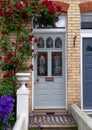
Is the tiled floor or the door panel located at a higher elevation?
the door panel

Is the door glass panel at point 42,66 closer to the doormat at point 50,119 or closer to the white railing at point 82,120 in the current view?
the doormat at point 50,119

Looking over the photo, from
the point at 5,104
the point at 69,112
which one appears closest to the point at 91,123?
the point at 5,104

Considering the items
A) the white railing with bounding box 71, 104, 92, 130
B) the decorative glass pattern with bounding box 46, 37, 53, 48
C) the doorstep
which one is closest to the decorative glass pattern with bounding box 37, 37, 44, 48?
the decorative glass pattern with bounding box 46, 37, 53, 48

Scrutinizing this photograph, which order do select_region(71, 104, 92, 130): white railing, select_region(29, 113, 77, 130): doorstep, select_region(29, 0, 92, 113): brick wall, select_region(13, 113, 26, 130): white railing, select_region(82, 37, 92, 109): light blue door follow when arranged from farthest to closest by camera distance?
1. select_region(82, 37, 92, 109): light blue door
2. select_region(29, 0, 92, 113): brick wall
3. select_region(29, 113, 77, 130): doorstep
4. select_region(71, 104, 92, 130): white railing
5. select_region(13, 113, 26, 130): white railing

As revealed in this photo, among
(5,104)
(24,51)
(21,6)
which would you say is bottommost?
(5,104)

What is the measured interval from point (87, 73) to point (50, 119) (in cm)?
205

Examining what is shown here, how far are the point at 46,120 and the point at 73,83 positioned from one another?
1.68 metres

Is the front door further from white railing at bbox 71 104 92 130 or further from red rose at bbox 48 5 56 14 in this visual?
white railing at bbox 71 104 92 130

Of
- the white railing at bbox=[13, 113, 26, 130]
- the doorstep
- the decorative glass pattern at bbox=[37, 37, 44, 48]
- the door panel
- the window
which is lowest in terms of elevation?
the doorstep

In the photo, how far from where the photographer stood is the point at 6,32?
1151cm

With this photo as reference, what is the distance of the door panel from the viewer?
1195 centimetres

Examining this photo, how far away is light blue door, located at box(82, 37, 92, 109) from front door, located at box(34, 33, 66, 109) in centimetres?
64

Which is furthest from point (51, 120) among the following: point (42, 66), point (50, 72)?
point (42, 66)

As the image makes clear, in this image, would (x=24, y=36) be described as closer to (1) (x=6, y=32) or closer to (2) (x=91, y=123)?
(1) (x=6, y=32)
